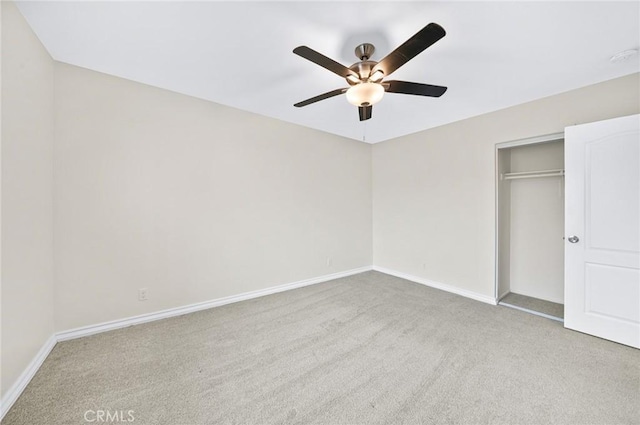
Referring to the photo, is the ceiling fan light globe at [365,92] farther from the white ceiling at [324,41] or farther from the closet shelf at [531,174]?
the closet shelf at [531,174]

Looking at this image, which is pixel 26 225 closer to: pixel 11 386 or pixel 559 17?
pixel 11 386

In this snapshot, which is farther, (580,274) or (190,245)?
(190,245)

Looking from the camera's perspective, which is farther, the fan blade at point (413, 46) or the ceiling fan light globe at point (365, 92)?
the ceiling fan light globe at point (365, 92)

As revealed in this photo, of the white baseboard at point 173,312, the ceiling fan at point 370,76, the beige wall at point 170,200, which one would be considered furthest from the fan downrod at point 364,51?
the white baseboard at point 173,312

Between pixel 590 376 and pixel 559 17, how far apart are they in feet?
8.48

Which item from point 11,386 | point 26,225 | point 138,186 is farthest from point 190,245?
point 11,386

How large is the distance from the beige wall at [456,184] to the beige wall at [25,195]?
4.38 meters

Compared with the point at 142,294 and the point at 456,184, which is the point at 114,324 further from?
the point at 456,184

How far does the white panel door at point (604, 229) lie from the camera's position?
7.25 ft

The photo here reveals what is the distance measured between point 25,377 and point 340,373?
223 centimetres

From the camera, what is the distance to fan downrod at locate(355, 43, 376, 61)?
1.90 meters

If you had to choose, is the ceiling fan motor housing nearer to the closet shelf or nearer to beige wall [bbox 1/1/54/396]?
beige wall [bbox 1/1/54/396]

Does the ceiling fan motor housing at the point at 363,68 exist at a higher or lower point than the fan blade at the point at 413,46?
higher

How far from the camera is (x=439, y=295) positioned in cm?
350
